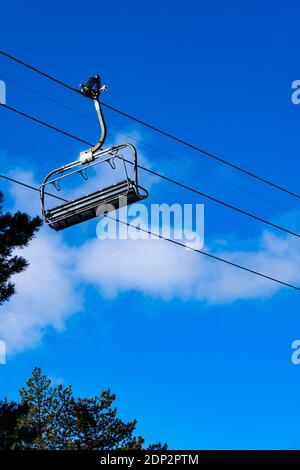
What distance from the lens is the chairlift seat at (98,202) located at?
1138 centimetres

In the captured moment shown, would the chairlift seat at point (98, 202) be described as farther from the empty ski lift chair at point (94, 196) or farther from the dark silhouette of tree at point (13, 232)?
the dark silhouette of tree at point (13, 232)

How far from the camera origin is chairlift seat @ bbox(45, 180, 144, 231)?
11375 millimetres

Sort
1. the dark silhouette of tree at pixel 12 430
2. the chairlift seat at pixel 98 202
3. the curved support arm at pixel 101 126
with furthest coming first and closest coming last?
the dark silhouette of tree at pixel 12 430
the curved support arm at pixel 101 126
the chairlift seat at pixel 98 202

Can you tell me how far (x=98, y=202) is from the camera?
11.4m

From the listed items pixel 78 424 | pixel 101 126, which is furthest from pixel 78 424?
pixel 101 126

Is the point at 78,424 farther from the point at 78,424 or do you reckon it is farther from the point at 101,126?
the point at 101,126

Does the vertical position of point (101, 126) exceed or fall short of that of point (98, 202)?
it exceeds it

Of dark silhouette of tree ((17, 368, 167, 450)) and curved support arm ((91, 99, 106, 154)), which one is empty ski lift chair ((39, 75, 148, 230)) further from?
dark silhouette of tree ((17, 368, 167, 450))

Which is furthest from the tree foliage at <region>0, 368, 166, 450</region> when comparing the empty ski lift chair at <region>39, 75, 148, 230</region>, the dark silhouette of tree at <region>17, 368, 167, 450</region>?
the empty ski lift chair at <region>39, 75, 148, 230</region>

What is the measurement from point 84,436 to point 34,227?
77.3 ft

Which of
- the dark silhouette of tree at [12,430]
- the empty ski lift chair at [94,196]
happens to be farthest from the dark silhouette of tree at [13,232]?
the empty ski lift chair at [94,196]
